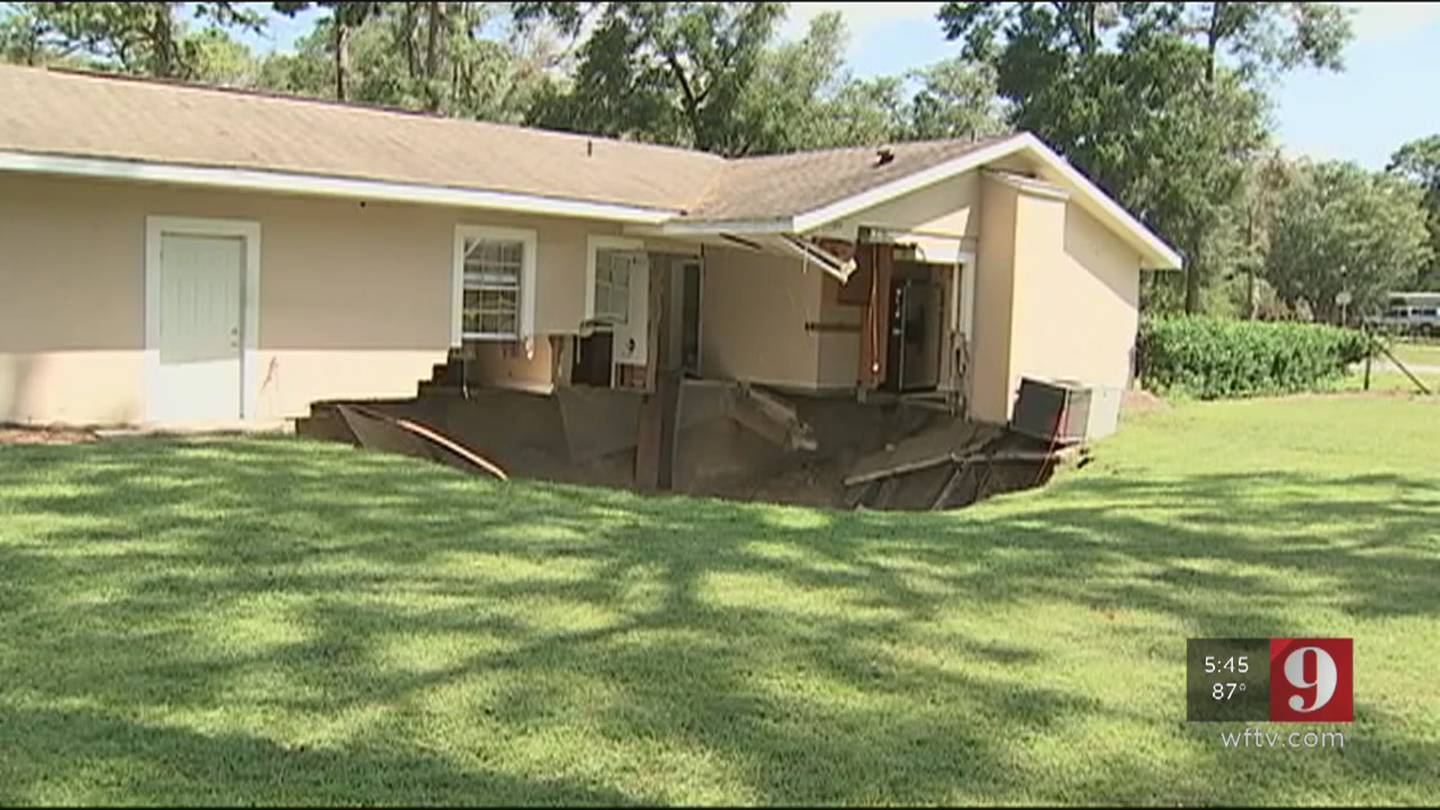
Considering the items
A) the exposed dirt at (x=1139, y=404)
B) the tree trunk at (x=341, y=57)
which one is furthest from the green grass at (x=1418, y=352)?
the tree trunk at (x=341, y=57)

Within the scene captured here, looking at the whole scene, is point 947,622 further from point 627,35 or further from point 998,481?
point 627,35

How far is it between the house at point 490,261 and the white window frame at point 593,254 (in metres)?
0.04

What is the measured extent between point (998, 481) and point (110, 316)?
10.3 m

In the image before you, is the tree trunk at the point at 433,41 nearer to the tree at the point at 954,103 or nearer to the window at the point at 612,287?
the tree at the point at 954,103

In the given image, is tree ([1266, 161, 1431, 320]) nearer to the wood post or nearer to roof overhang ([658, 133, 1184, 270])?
roof overhang ([658, 133, 1184, 270])

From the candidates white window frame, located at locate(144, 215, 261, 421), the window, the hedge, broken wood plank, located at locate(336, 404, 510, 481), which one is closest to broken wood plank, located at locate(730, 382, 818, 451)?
the window

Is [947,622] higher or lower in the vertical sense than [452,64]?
lower

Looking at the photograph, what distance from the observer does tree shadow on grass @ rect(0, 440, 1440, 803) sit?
13.9 ft

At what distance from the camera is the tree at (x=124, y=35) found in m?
31.6

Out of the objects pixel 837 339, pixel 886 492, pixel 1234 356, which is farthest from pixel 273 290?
pixel 1234 356

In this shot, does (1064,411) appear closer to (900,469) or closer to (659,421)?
(900,469)

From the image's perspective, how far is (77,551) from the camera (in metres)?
7.17

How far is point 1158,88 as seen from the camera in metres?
32.8

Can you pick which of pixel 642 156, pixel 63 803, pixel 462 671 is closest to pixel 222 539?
pixel 462 671
